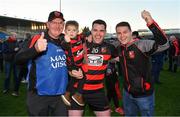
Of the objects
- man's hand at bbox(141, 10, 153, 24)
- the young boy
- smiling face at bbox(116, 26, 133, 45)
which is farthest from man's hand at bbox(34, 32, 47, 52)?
man's hand at bbox(141, 10, 153, 24)

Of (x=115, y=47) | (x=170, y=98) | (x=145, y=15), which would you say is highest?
(x=145, y=15)

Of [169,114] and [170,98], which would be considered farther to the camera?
[170,98]

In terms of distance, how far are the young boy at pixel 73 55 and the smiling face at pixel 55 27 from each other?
0.79 feet

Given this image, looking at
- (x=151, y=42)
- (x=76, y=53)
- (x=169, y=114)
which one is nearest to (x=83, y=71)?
(x=76, y=53)

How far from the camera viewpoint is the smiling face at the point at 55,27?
482 cm

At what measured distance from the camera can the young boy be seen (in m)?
4.99

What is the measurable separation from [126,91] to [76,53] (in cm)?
111

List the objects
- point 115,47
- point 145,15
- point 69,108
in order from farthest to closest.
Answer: point 115,47, point 69,108, point 145,15

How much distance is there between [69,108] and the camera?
5.36 metres

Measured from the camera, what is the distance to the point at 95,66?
534 cm

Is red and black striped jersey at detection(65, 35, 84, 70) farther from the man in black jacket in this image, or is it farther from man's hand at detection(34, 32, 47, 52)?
man's hand at detection(34, 32, 47, 52)

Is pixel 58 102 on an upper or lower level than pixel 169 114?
upper

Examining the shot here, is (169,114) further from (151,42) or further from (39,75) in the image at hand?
(39,75)

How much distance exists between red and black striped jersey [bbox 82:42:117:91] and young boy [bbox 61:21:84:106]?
146 mm
